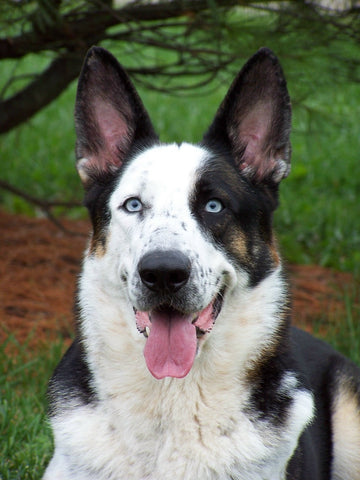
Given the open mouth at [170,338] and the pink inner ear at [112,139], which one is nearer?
the open mouth at [170,338]

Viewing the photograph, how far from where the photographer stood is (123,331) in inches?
136

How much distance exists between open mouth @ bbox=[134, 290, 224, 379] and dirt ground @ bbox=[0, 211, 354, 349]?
2.08 metres

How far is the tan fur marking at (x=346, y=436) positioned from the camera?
13.5 feet

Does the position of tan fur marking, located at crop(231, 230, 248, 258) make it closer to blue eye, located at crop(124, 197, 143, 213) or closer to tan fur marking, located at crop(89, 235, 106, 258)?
blue eye, located at crop(124, 197, 143, 213)

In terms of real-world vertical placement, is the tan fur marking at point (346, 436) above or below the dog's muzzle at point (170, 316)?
below

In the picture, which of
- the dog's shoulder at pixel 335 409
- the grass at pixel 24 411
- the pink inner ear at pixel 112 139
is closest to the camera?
the pink inner ear at pixel 112 139

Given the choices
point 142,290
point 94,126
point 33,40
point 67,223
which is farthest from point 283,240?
point 142,290

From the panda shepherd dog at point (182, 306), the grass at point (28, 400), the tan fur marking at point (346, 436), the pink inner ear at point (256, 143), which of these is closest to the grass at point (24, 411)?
the grass at point (28, 400)

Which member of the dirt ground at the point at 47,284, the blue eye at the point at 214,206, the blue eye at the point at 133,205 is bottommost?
the dirt ground at the point at 47,284

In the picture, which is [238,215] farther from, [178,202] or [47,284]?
[47,284]

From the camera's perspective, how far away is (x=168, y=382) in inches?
133

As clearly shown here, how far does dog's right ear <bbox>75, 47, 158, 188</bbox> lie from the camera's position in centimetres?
366

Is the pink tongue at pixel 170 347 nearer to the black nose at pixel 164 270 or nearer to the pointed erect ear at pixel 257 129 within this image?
the black nose at pixel 164 270

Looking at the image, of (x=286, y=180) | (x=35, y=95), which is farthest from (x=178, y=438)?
(x=286, y=180)
